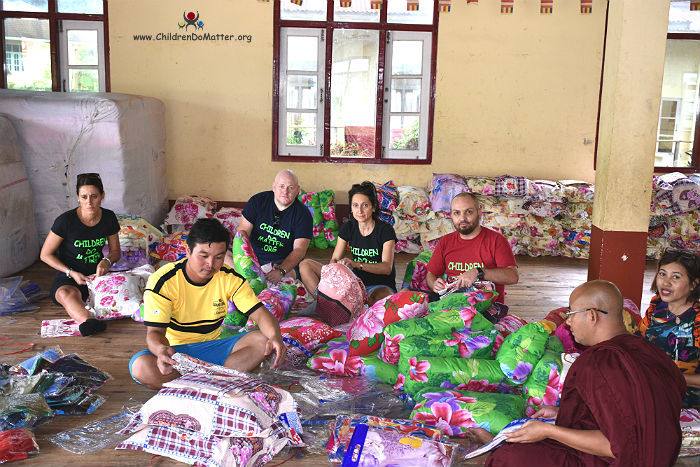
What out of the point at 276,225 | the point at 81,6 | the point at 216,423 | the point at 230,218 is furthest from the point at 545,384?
the point at 81,6

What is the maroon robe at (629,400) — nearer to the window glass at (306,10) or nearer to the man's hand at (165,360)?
the man's hand at (165,360)

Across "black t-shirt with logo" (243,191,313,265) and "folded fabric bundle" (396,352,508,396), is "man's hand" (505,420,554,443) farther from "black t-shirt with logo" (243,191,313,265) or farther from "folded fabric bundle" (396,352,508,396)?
"black t-shirt with logo" (243,191,313,265)

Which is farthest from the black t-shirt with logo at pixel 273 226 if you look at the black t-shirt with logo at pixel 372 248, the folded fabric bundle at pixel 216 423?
the folded fabric bundle at pixel 216 423

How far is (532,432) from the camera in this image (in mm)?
2213

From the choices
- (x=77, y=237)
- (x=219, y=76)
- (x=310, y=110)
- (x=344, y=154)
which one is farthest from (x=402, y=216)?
(x=77, y=237)

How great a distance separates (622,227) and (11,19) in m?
7.03

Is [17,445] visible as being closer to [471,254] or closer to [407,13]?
[471,254]

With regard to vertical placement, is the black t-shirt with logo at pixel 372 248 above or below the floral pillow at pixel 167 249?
above

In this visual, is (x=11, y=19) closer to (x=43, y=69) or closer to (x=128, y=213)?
(x=43, y=69)

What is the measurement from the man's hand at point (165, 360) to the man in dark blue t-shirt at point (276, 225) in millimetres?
1804

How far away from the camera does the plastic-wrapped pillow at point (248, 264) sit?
430 centimetres

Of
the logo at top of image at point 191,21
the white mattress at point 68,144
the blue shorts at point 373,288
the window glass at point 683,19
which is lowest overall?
the blue shorts at point 373,288

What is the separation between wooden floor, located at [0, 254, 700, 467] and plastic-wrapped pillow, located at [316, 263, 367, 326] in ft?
3.93

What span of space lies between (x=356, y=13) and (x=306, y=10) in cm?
58
